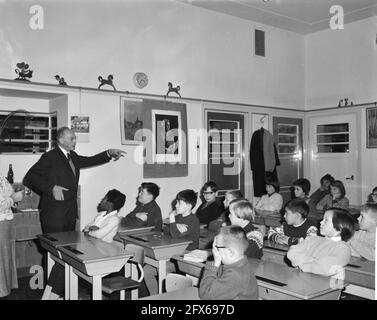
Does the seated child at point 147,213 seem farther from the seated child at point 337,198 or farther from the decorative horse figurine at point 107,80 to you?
the seated child at point 337,198

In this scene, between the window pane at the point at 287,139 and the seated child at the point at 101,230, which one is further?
the window pane at the point at 287,139

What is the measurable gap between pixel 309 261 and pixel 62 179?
2593 millimetres

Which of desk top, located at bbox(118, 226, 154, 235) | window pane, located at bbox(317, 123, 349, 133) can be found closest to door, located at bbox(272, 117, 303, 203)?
window pane, located at bbox(317, 123, 349, 133)

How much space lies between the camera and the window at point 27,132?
4699 mm

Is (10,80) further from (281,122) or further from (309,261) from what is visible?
(281,122)

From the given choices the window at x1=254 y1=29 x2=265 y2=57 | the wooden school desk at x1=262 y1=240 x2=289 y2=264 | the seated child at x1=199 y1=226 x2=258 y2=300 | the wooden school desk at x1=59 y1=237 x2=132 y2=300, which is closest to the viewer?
the seated child at x1=199 y1=226 x2=258 y2=300

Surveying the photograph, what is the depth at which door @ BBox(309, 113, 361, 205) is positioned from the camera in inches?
259

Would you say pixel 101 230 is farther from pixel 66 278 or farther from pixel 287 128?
pixel 287 128

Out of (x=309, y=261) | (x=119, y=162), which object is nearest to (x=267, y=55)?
(x=119, y=162)

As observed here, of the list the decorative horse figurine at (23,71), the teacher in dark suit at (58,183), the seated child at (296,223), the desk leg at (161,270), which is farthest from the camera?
the decorative horse figurine at (23,71)

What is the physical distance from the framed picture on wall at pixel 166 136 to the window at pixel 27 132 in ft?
4.19

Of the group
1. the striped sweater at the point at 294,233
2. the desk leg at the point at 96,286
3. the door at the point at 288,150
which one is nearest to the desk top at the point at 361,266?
the striped sweater at the point at 294,233

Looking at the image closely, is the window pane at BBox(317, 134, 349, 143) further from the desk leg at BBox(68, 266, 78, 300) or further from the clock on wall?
the desk leg at BBox(68, 266, 78, 300)

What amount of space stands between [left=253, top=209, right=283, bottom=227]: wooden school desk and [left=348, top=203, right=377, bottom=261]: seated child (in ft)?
5.03
